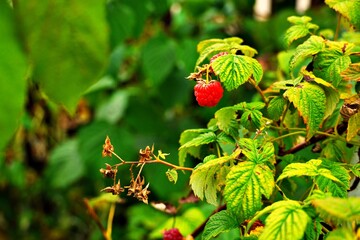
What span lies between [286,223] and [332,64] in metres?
0.23

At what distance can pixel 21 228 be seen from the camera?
7.93ft

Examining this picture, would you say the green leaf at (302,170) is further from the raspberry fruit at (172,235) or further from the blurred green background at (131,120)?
the blurred green background at (131,120)

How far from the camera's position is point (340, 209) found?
1.59 ft

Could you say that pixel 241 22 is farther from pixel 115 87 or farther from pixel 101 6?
pixel 101 6

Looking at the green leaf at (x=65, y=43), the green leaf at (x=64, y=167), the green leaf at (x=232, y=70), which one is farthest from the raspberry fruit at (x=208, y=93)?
the green leaf at (x=64, y=167)

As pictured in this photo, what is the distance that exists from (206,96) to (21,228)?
1.97 meters

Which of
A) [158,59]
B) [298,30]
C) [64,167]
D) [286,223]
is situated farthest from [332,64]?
[64,167]

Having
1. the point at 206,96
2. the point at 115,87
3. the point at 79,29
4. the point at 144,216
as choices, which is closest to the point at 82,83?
the point at 79,29

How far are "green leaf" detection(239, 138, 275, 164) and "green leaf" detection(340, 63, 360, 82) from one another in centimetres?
14

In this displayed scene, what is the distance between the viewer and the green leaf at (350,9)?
0.74 m

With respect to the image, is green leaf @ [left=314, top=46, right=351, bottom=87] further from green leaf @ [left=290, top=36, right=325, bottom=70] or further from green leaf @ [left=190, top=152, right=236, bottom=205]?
green leaf @ [left=190, top=152, right=236, bottom=205]

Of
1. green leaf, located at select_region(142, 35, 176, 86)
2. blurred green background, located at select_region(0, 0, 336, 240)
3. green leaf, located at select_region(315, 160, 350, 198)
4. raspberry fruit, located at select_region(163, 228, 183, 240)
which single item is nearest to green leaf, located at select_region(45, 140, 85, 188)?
blurred green background, located at select_region(0, 0, 336, 240)

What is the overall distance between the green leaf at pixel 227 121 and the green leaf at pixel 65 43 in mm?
406

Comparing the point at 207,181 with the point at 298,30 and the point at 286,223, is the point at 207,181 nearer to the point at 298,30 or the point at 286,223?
the point at 286,223
